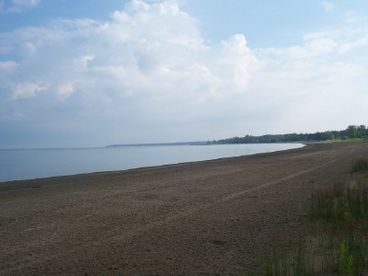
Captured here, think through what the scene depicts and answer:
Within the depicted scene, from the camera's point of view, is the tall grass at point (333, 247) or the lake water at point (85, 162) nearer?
the tall grass at point (333, 247)

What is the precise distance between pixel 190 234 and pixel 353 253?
3.45m

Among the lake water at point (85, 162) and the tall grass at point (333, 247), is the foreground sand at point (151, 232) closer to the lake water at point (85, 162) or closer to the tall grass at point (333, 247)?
the tall grass at point (333, 247)

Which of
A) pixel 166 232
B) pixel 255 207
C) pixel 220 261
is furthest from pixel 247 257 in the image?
pixel 255 207

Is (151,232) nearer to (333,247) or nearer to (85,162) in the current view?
(333,247)

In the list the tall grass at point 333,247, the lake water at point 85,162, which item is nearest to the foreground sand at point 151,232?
the tall grass at point 333,247

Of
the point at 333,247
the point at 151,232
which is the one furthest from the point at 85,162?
the point at 333,247

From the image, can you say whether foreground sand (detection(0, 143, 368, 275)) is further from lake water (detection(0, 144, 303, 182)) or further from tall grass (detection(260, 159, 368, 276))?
lake water (detection(0, 144, 303, 182))

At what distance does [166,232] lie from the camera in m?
9.05

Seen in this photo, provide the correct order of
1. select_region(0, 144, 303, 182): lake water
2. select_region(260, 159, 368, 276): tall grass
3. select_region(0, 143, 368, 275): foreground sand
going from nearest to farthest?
1. select_region(260, 159, 368, 276): tall grass
2. select_region(0, 143, 368, 275): foreground sand
3. select_region(0, 144, 303, 182): lake water

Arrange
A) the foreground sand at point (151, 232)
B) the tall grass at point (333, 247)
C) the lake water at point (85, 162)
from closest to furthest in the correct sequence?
1. the tall grass at point (333, 247)
2. the foreground sand at point (151, 232)
3. the lake water at point (85, 162)

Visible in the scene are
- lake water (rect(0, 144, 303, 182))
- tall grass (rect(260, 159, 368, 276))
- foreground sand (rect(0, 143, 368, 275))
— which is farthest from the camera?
lake water (rect(0, 144, 303, 182))

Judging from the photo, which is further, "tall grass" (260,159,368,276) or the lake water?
the lake water

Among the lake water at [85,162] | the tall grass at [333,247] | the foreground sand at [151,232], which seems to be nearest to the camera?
the tall grass at [333,247]

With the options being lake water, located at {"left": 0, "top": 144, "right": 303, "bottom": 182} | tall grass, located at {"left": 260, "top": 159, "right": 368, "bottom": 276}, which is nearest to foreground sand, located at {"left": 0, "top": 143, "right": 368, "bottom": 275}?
tall grass, located at {"left": 260, "top": 159, "right": 368, "bottom": 276}
